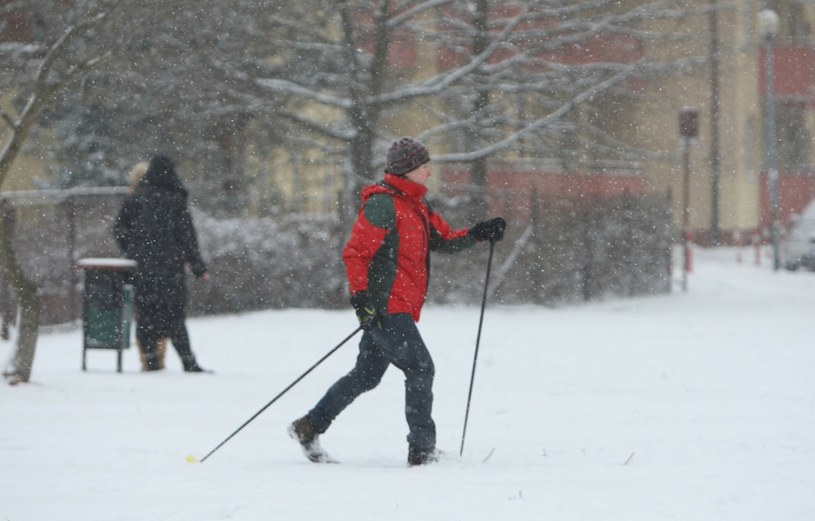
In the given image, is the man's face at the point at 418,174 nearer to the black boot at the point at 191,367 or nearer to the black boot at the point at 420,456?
the black boot at the point at 420,456

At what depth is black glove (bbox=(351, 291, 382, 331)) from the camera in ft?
22.6

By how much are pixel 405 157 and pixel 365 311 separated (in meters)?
0.80

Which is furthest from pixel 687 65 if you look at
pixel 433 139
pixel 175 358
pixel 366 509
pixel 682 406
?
pixel 366 509

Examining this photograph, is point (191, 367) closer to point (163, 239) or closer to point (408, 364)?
point (163, 239)

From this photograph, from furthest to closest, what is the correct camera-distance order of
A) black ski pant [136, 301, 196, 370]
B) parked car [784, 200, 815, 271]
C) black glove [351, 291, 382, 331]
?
parked car [784, 200, 815, 271] → black ski pant [136, 301, 196, 370] → black glove [351, 291, 382, 331]

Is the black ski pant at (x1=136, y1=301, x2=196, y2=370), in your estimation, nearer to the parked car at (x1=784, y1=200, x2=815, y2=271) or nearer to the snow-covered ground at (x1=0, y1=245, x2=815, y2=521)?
the snow-covered ground at (x1=0, y1=245, x2=815, y2=521)

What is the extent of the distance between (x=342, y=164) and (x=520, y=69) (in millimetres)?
2692

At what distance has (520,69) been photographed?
1916 centimetres

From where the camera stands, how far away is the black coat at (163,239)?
1176 centimetres

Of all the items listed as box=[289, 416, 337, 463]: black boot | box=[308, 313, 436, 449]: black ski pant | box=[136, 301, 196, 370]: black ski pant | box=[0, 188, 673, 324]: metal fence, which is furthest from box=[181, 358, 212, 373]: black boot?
box=[0, 188, 673, 324]: metal fence

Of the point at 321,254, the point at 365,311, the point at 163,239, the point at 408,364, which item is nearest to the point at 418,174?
the point at 365,311

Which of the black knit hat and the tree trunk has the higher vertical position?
the black knit hat

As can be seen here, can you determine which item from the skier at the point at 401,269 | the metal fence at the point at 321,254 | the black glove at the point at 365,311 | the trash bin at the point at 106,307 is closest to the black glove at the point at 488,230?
the skier at the point at 401,269

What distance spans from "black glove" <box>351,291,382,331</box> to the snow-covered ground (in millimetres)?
718
